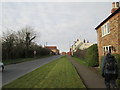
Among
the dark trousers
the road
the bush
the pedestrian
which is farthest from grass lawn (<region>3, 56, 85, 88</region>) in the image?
the bush

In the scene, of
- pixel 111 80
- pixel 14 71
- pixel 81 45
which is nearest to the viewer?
pixel 111 80

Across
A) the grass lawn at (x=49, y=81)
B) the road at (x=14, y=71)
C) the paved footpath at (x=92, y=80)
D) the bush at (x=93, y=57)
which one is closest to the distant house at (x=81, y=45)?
the bush at (x=93, y=57)

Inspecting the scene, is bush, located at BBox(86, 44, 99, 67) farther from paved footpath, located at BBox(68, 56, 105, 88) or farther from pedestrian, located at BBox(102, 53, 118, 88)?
pedestrian, located at BBox(102, 53, 118, 88)

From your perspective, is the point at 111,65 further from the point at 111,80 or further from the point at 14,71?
the point at 14,71

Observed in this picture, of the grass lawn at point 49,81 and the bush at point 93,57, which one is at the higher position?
the bush at point 93,57

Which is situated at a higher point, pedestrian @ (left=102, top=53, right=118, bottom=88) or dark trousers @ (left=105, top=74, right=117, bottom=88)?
pedestrian @ (left=102, top=53, right=118, bottom=88)

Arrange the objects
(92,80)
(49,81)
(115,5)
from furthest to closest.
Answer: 1. (115,5)
2. (92,80)
3. (49,81)

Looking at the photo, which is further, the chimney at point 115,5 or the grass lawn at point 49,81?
the chimney at point 115,5

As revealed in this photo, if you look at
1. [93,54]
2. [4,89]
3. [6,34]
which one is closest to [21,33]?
[6,34]

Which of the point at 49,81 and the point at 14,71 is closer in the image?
the point at 49,81

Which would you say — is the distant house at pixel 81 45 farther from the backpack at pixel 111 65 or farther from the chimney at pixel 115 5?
the backpack at pixel 111 65

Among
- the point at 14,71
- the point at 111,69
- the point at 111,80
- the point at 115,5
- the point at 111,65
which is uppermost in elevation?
the point at 115,5

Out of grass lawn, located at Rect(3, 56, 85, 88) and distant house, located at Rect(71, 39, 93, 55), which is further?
distant house, located at Rect(71, 39, 93, 55)

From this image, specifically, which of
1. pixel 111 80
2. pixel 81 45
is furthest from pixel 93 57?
pixel 81 45
